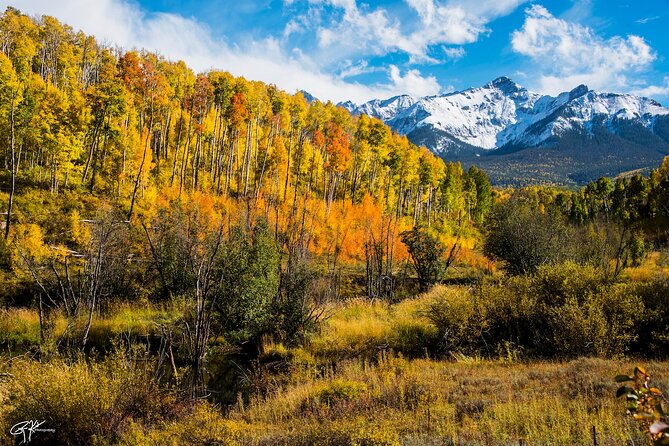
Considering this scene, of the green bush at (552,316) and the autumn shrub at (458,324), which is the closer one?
the green bush at (552,316)

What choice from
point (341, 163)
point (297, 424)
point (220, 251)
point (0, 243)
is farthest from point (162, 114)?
point (297, 424)

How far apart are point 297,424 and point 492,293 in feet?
22.7

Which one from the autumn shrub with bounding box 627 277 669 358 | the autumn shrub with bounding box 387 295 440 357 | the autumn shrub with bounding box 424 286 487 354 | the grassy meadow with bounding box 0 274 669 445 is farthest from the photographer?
the autumn shrub with bounding box 387 295 440 357

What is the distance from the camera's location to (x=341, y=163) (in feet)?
133

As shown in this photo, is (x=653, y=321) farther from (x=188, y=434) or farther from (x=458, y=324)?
(x=188, y=434)

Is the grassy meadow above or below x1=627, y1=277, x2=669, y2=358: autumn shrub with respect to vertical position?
below

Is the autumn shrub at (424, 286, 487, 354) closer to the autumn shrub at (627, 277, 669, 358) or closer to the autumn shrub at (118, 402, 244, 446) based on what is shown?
the autumn shrub at (627, 277, 669, 358)

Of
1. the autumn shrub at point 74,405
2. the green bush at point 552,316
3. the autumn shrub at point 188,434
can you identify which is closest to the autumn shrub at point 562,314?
the green bush at point 552,316

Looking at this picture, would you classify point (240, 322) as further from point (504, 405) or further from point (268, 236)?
point (504, 405)

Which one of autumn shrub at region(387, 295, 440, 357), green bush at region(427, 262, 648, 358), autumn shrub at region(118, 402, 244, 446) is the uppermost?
green bush at region(427, 262, 648, 358)

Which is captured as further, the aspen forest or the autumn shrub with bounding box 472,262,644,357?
the autumn shrub with bounding box 472,262,644,357

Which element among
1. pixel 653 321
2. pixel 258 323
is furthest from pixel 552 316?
pixel 258 323

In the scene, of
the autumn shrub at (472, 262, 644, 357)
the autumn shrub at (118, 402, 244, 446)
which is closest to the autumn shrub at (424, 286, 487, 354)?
the autumn shrub at (472, 262, 644, 357)

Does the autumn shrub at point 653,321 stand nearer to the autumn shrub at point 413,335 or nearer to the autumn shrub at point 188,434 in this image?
the autumn shrub at point 413,335
